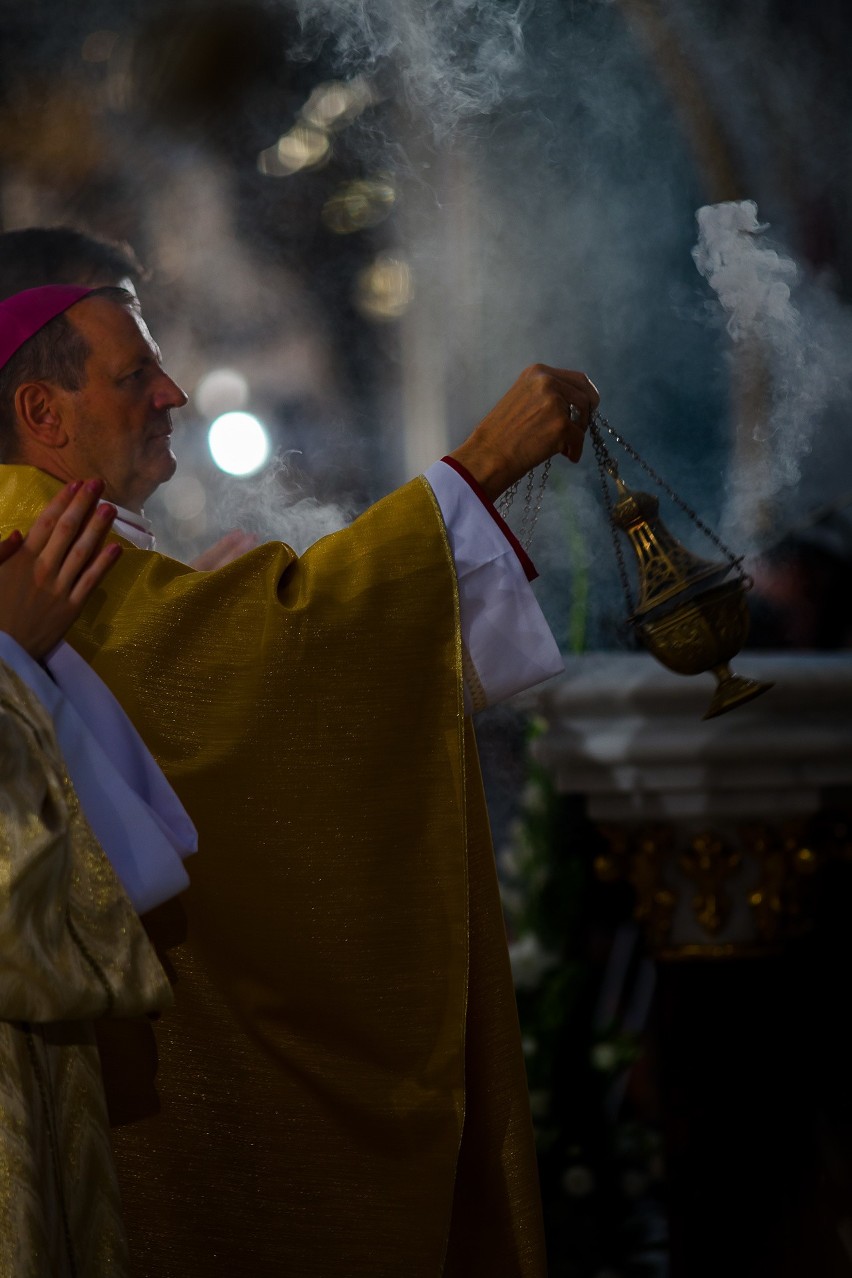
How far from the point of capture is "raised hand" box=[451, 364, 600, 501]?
81.7 inches

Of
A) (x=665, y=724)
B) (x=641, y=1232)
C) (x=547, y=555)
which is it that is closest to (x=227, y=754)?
(x=665, y=724)

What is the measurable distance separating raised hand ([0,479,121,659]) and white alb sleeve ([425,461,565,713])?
0.57 m

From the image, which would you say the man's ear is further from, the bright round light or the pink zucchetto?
the bright round light

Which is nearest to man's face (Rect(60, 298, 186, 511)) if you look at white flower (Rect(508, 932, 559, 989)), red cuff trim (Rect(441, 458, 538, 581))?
red cuff trim (Rect(441, 458, 538, 581))

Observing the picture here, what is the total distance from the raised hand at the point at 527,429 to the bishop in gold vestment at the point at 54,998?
2.76 ft

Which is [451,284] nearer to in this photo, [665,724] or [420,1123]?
[665,724]

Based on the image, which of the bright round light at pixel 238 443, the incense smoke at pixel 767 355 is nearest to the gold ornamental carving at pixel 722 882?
the incense smoke at pixel 767 355

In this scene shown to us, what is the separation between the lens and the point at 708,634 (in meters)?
2.18

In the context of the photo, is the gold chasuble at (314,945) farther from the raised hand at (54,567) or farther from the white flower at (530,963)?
the white flower at (530,963)

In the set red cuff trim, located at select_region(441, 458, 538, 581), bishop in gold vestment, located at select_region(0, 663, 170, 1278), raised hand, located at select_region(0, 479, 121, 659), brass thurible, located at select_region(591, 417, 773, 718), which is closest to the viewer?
bishop in gold vestment, located at select_region(0, 663, 170, 1278)

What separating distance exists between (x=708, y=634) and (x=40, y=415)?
113 centimetres

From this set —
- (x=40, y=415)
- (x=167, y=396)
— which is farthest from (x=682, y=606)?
(x=40, y=415)

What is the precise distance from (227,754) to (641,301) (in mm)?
1673

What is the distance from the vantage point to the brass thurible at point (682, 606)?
2.17 m
